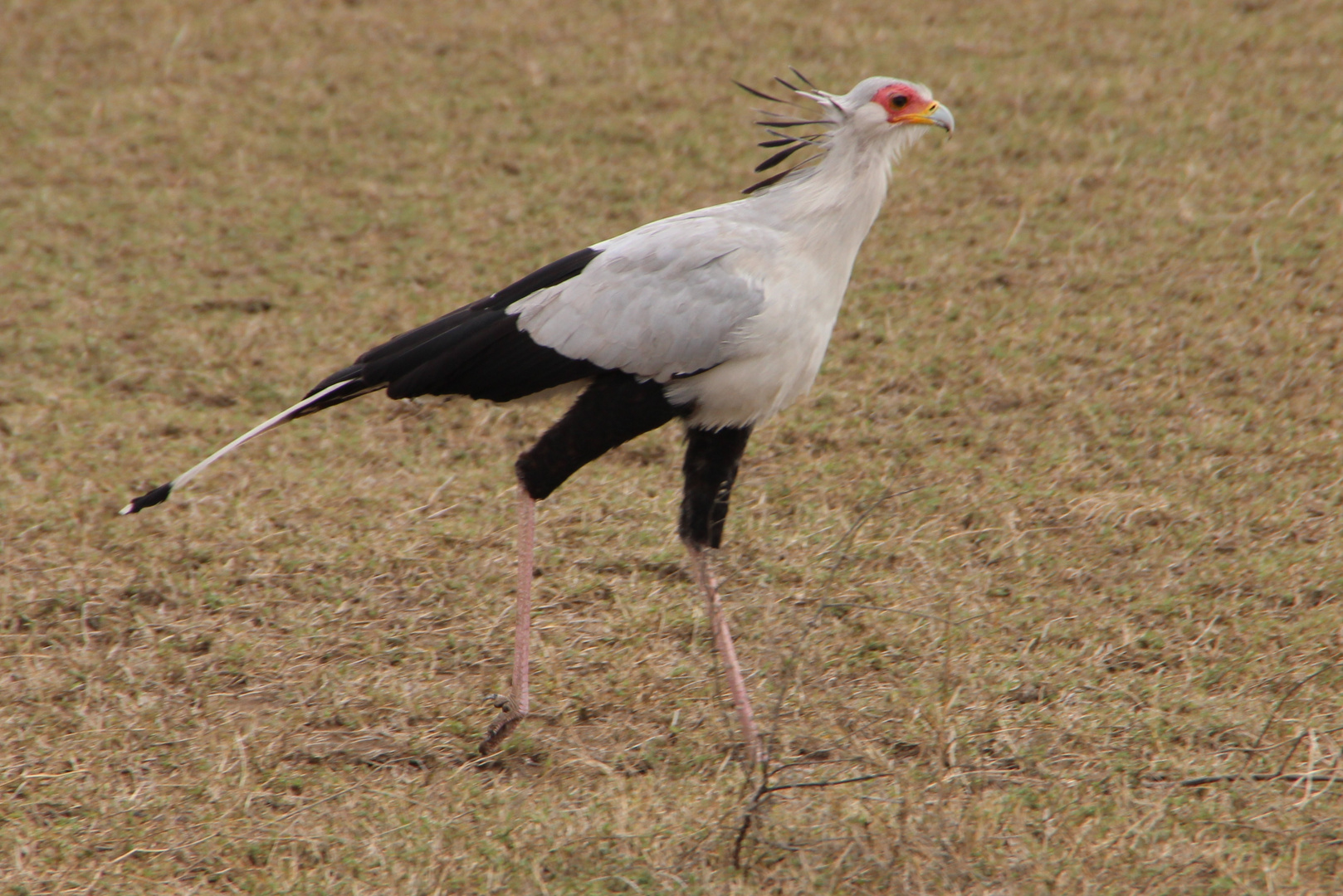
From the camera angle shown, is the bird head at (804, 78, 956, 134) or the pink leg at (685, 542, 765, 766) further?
the bird head at (804, 78, 956, 134)

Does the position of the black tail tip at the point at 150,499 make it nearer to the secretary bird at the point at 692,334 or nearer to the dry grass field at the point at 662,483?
the secretary bird at the point at 692,334

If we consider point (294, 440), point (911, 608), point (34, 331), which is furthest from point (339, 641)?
point (34, 331)

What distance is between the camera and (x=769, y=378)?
3336 millimetres

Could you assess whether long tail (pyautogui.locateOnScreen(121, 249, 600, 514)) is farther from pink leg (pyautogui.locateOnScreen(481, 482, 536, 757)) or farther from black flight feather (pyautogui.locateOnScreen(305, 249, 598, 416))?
pink leg (pyautogui.locateOnScreen(481, 482, 536, 757))

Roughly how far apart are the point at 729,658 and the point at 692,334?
0.83 metres

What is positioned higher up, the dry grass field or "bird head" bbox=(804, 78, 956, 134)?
"bird head" bbox=(804, 78, 956, 134)

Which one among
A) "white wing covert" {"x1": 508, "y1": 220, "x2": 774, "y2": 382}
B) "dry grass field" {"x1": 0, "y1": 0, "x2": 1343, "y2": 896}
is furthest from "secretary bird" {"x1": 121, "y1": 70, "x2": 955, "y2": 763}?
"dry grass field" {"x1": 0, "y1": 0, "x2": 1343, "y2": 896}

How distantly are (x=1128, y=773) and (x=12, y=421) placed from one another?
155 inches

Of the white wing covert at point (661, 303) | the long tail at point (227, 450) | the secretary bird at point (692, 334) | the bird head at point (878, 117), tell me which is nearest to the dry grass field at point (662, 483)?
the secretary bird at point (692, 334)

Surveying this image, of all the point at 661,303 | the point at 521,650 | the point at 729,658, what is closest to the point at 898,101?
the point at 661,303

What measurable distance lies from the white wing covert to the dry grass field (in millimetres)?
737

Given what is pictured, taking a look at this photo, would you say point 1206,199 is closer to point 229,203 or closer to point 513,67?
point 513,67

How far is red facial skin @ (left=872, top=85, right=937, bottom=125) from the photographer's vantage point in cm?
352

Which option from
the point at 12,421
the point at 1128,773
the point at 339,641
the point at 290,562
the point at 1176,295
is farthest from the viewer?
the point at 1176,295
